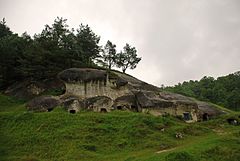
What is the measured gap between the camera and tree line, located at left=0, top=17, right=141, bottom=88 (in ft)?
191

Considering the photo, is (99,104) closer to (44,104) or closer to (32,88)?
(44,104)

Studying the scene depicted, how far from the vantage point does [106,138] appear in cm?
3800

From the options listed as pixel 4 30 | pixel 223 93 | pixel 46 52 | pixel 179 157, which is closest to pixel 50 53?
pixel 46 52

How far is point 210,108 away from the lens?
177 ft

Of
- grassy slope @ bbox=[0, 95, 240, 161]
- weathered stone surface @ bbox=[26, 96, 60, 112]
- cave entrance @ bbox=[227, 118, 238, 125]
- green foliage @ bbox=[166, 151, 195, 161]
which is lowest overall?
green foliage @ bbox=[166, 151, 195, 161]

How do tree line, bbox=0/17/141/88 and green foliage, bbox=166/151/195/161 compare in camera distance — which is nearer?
green foliage, bbox=166/151/195/161

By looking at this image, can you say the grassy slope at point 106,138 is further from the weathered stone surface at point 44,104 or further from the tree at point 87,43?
the tree at point 87,43

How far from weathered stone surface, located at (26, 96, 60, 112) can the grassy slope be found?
7.86ft

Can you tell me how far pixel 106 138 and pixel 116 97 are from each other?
15567mm

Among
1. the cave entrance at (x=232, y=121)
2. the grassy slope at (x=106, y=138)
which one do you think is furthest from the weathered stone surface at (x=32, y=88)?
the cave entrance at (x=232, y=121)

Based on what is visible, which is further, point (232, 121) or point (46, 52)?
point (46, 52)

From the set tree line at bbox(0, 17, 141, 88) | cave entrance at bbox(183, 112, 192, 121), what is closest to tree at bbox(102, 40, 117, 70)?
tree line at bbox(0, 17, 141, 88)

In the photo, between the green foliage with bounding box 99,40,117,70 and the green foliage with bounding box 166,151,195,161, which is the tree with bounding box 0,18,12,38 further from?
the green foliage with bounding box 166,151,195,161

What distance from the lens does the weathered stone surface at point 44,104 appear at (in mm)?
48031
